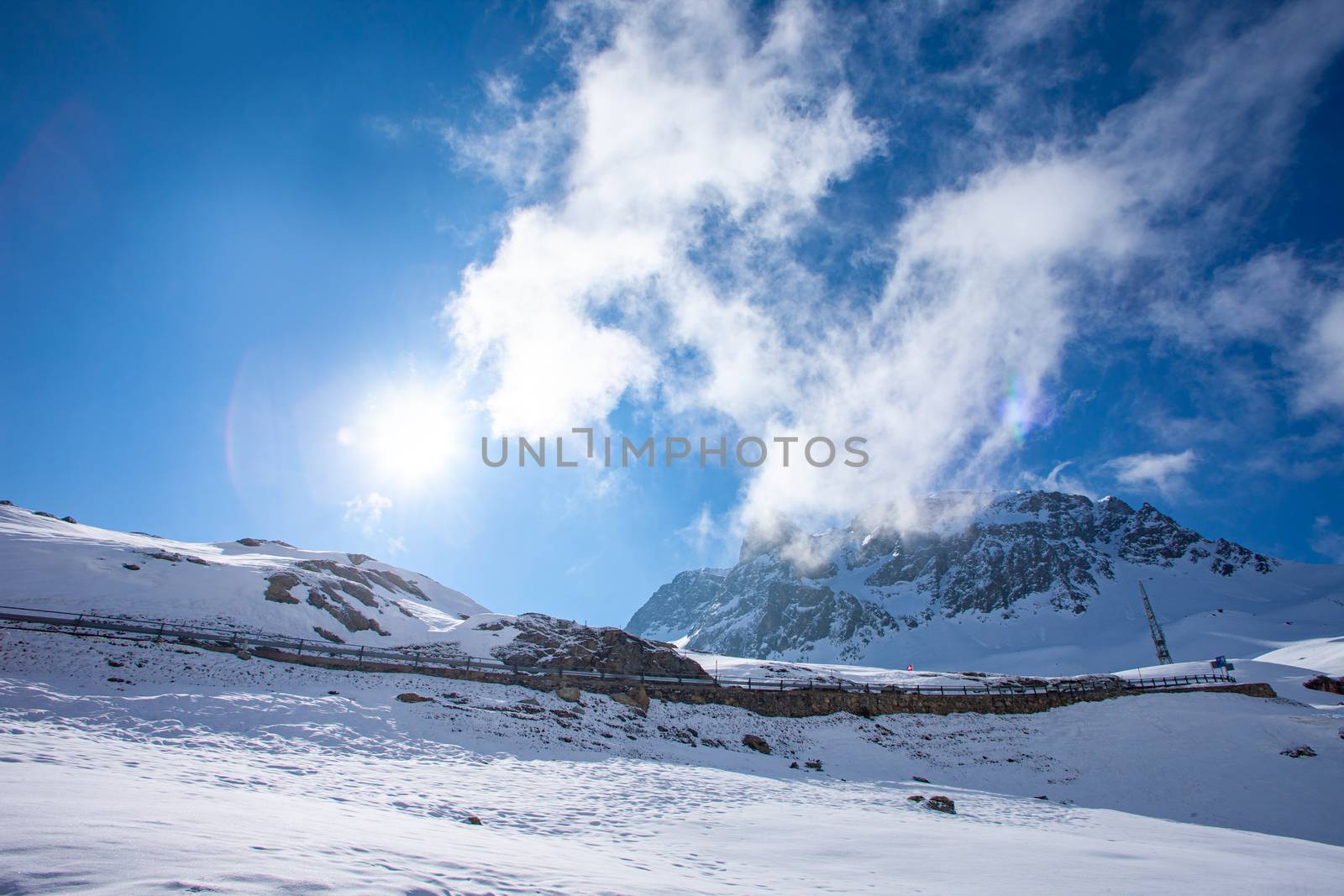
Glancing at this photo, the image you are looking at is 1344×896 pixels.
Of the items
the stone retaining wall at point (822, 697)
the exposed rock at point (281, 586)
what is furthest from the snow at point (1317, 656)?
the exposed rock at point (281, 586)

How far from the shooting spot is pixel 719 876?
27.9 ft

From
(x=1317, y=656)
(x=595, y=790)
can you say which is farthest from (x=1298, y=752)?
(x=1317, y=656)

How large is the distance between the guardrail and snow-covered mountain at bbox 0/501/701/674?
1.59 m

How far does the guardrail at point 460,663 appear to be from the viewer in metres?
26.3

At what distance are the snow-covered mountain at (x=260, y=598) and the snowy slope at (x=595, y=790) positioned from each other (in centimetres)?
924

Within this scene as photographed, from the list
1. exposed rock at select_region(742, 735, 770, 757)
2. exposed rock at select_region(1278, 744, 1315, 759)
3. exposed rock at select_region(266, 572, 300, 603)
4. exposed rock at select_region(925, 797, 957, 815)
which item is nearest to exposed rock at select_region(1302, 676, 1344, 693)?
exposed rock at select_region(1278, 744, 1315, 759)

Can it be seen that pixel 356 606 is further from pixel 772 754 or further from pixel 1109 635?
pixel 1109 635

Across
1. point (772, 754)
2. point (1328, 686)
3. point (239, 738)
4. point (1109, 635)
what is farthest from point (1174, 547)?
point (239, 738)

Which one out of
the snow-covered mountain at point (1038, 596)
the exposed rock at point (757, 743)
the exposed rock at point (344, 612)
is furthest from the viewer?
the snow-covered mountain at point (1038, 596)

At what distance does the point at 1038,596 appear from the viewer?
14050cm

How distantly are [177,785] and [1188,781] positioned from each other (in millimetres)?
35680

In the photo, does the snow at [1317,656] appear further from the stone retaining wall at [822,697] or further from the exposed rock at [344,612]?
the exposed rock at [344,612]

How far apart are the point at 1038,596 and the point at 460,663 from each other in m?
148

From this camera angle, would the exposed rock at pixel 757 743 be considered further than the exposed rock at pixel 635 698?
No
